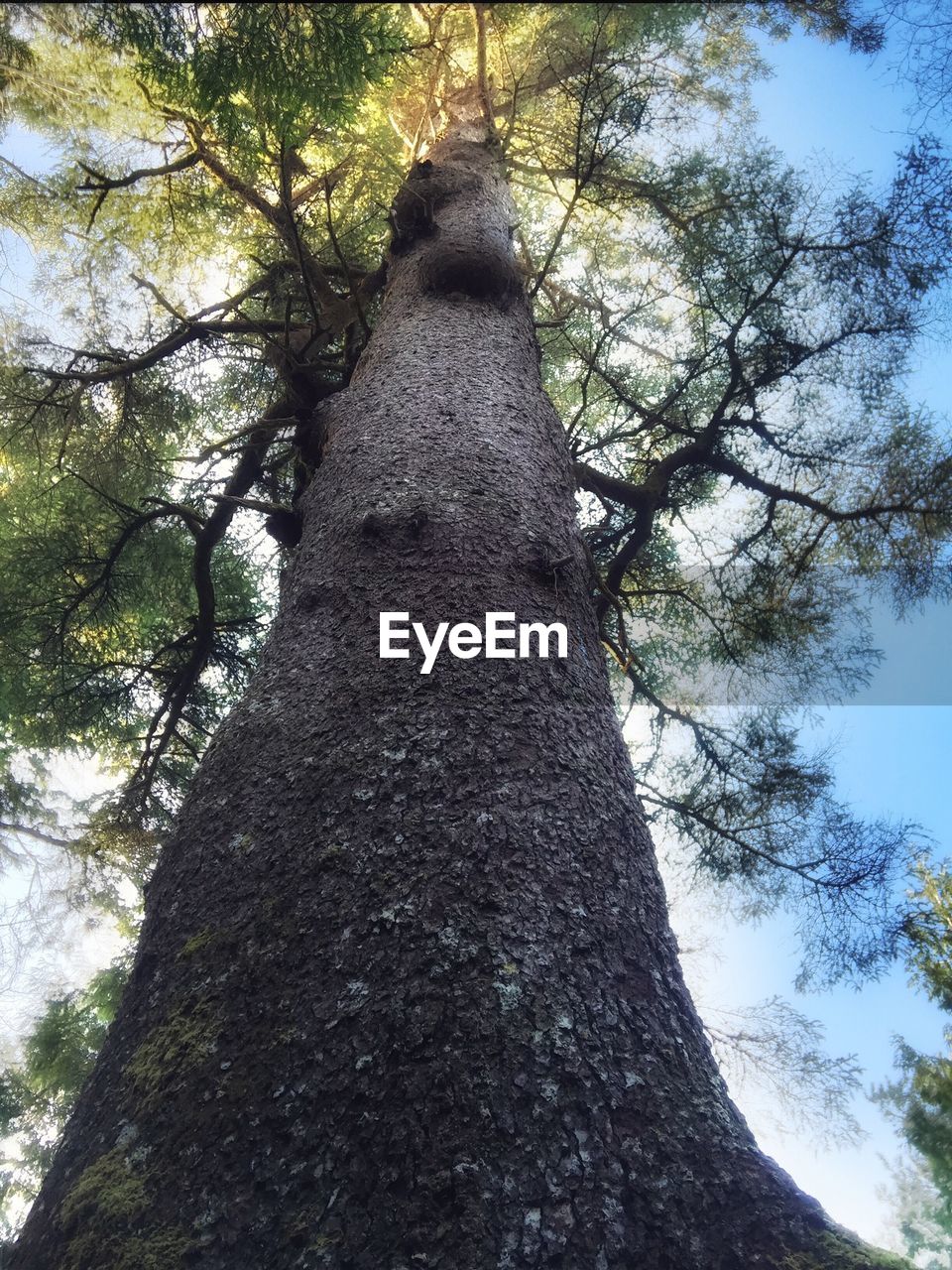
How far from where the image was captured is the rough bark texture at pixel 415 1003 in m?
0.76

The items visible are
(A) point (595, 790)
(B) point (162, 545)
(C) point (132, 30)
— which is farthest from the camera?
(B) point (162, 545)

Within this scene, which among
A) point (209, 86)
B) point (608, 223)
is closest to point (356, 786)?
point (209, 86)

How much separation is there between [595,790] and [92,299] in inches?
197

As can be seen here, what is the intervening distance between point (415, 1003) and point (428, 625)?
2.26 feet

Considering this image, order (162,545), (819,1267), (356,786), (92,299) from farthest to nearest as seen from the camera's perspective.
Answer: (92,299)
(162,545)
(356,786)
(819,1267)

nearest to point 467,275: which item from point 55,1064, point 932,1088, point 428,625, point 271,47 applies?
point 271,47

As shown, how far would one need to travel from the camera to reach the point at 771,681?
15.0ft

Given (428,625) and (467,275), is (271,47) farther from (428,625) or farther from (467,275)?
(428,625)

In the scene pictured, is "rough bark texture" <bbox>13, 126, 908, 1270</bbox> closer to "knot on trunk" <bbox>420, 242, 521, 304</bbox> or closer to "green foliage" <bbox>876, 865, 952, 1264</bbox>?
"knot on trunk" <bbox>420, 242, 521, 304</bbox>

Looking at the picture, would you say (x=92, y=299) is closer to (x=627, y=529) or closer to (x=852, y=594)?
(x=627, y=529)

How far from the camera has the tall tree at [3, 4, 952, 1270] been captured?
2.68 ft

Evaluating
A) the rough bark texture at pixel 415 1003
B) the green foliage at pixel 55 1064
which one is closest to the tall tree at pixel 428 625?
the rough bark texture at pixel 415 1003

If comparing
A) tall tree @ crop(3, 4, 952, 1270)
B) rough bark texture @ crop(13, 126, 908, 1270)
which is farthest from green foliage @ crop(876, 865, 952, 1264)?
rough bark texture @ crop(13, 126, 908, 1270)

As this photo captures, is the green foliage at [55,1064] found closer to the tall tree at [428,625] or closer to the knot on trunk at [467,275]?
the tall tree at [428,625]
